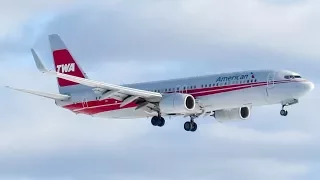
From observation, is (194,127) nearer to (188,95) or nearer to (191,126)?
(191,126)

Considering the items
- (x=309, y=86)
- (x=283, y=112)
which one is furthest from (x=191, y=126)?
(x=309, y=86)

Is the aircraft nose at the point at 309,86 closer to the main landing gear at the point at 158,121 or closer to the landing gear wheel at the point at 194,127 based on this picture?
the landing gear wheel at the point at 194,127

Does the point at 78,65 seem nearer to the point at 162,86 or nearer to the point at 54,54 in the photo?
the point at 54,54

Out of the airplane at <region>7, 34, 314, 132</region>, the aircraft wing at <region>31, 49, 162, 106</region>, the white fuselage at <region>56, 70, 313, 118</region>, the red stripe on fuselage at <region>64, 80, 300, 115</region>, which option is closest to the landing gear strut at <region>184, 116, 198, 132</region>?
the airplane at <region>7, 34, 314, 132</region>

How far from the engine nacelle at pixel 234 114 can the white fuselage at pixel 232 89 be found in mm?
4990

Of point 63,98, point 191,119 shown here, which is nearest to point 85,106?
point 63,98

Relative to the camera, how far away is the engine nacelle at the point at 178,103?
107375 mm

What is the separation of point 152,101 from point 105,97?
529 centimetres

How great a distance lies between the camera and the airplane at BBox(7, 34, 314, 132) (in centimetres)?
10562

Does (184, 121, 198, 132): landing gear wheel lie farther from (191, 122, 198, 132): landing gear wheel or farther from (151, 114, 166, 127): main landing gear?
(151, 114, 166, 127): main landing gear

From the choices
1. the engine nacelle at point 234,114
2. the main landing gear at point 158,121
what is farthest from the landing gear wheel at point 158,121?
the engine nacelle at point 234,114

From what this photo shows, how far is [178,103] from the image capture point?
107 meters

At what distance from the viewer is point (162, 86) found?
11338cm

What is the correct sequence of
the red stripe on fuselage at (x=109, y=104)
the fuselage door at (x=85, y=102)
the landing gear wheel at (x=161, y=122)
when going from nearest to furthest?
the red stripe on fuselage at (x=109, y=104) < the landing gear wheel at (x=161, y=122) < the fuselage door at (x=85, y=102)
